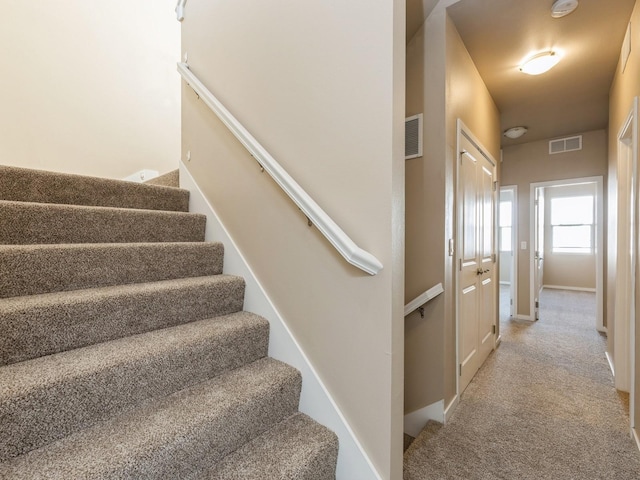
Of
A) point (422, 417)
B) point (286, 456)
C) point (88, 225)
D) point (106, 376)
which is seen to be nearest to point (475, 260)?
point (422, 417)

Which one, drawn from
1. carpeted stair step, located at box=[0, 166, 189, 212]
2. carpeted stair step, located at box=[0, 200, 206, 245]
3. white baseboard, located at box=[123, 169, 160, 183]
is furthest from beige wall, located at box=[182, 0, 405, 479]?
white baseboard, located at box=[123, 169, 160, 183]

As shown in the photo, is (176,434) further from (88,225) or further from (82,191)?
(82,191)

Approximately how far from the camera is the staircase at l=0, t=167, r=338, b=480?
0.87 m

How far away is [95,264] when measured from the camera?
4.46 ft

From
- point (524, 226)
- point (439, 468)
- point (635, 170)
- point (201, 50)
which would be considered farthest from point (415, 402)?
point (524, 226)

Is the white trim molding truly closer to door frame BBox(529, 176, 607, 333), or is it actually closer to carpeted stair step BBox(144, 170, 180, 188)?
door frame BBox(529, 176, 607, 333)

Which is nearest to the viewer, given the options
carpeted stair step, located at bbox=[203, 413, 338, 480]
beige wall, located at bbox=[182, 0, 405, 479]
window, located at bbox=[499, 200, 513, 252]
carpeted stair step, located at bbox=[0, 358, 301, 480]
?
carpeted stair step, located at bbox=[0, 358, 301, 480]

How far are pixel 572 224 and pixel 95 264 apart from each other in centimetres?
890

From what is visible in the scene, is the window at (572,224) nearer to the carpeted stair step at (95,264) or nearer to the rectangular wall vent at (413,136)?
the rectangular wall vent at (413,136)

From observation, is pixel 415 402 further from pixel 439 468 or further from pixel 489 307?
pixel 489 307

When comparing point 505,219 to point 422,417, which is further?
point 505,219

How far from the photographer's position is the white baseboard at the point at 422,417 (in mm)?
1925

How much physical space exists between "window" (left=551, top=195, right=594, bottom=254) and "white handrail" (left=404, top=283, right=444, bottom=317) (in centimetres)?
721

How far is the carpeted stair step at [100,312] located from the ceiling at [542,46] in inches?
83.9
